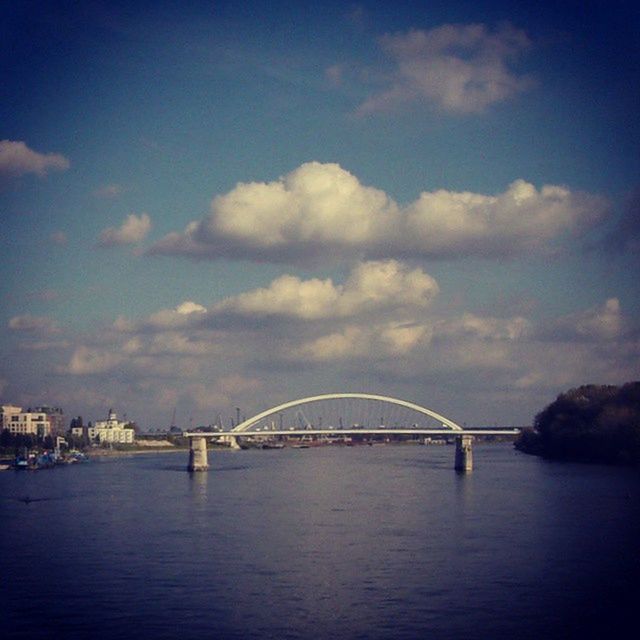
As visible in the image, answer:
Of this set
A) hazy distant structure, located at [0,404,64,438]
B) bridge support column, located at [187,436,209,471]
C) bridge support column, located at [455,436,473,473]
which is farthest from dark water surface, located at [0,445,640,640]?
hazy distant structure, located at [0,404,64,438]

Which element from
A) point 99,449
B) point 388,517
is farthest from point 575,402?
point 99,449

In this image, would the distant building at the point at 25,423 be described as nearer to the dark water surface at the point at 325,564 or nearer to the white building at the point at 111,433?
the white building at the point at 111,433

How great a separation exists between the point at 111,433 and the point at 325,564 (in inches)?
5375

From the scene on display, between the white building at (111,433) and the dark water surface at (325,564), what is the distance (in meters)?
110

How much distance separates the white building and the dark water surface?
360ft

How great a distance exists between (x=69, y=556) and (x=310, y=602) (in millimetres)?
9839

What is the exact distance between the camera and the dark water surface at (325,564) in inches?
822

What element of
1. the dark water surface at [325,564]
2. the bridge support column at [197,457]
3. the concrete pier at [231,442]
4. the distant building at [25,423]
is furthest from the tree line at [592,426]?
the distant building at [25,423]

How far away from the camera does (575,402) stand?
8112cm

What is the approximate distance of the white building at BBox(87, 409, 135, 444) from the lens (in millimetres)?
156250

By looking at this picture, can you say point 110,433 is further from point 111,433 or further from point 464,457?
point 464,457

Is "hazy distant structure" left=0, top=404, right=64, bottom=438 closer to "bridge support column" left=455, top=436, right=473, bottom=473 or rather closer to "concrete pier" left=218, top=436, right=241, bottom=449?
"concrete pier" left=218, top=436, right=241, bottom=449

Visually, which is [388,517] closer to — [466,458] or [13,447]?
[466,458]

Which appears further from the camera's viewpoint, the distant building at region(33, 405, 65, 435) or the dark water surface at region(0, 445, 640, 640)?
the distant building at region(33, 405, 65, 435)
